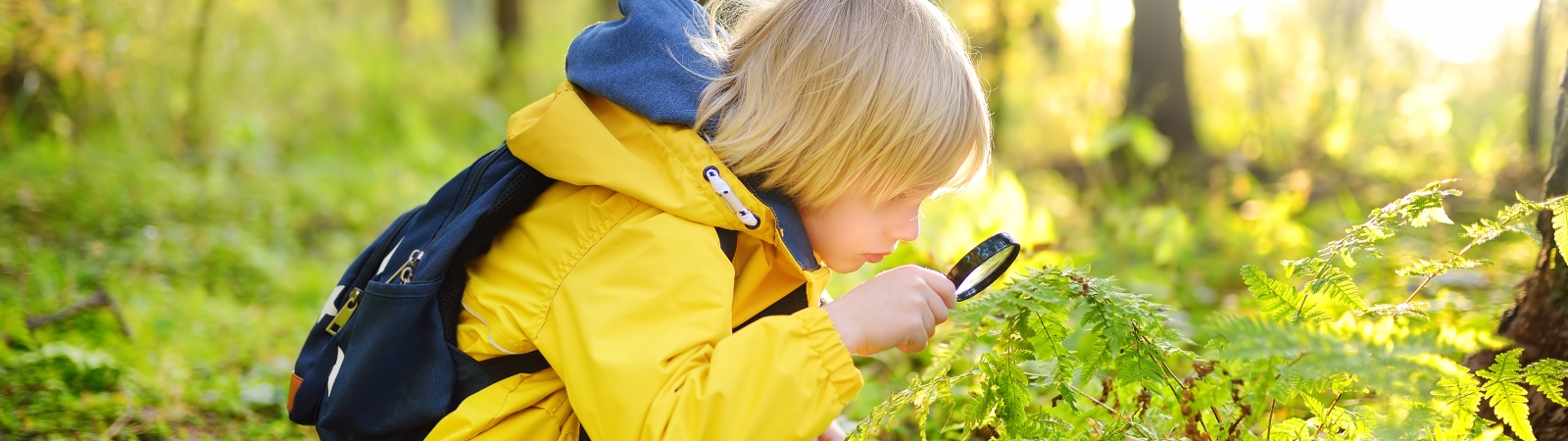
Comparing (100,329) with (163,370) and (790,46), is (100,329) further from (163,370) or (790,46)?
(790,46)

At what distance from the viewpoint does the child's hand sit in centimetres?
147

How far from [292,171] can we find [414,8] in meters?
5.70

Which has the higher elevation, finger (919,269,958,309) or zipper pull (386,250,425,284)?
zipper pull (386,250,425,284)

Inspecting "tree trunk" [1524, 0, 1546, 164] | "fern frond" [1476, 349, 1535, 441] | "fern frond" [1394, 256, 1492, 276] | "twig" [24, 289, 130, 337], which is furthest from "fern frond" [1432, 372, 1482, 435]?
"tree trunk" [1524, 0, 1546, 164]

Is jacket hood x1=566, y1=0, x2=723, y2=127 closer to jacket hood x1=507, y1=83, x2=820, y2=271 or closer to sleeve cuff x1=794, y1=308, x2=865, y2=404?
jacket hood x1=507, y1=83, x2=820, y2=271

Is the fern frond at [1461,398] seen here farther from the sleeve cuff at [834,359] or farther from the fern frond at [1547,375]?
the sleeve cuff at [834,359]

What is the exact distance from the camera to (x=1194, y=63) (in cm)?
679

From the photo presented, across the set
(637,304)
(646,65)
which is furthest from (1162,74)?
(637,304)

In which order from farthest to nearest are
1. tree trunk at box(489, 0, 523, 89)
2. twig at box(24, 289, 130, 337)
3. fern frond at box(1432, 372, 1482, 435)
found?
tree trunk at box(489, 0, 523, 89) < twig at box(24, 289, 130, 337) < fern frond at box(1432, 372, 1482, 435)

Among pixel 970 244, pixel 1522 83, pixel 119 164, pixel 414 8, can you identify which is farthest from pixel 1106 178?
pixel 414 8

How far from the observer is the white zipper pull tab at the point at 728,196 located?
1.49 metres

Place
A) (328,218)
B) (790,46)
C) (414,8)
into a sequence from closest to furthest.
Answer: (790,46) → (328,218) → (414,8)

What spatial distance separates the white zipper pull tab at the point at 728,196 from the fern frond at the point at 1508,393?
104 centimetres

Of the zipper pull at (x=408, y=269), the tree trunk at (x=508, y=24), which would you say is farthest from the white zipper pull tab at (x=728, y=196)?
the tree trunk at (x=508, y=24)
